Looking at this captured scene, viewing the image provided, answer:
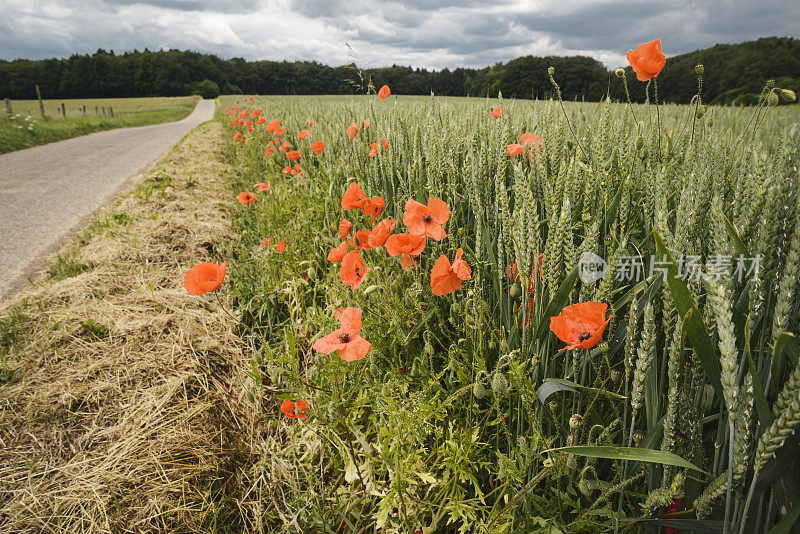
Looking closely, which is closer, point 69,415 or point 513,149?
point 513,149

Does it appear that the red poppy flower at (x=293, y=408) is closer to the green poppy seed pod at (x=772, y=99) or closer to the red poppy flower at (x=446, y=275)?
the red poppy flower at (x=446, y=275)

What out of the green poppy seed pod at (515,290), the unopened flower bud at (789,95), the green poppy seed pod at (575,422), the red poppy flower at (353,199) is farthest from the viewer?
the red poppy flower at (353,199)

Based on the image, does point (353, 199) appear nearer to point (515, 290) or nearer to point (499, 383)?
point (515, 290)

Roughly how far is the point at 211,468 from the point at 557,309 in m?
1.35

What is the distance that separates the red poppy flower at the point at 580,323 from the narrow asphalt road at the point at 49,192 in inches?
133

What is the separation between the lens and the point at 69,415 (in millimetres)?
1688

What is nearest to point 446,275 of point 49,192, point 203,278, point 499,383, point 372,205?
point 499,383

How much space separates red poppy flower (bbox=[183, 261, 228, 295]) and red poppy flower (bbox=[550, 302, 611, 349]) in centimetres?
113

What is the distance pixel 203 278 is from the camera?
4.87 feet

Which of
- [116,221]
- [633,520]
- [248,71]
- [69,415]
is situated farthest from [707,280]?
[248,71]

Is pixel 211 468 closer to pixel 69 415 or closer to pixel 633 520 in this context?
pixel 69 415

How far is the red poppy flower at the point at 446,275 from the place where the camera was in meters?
1.09

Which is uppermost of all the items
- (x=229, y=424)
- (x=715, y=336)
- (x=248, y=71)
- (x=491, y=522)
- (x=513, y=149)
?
(x=248, y=71)

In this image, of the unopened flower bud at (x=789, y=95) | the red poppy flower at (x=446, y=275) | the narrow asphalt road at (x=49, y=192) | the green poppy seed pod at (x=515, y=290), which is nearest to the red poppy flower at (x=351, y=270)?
the red poppy flower at (x=446, y=275)
